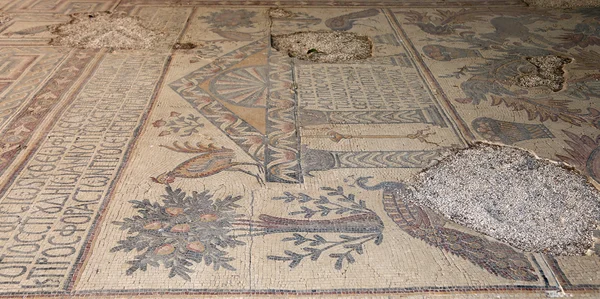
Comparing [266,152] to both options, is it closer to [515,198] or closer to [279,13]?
[515,198]

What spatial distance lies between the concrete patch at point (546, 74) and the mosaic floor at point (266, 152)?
7 centimetres

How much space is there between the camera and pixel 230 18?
175 inches

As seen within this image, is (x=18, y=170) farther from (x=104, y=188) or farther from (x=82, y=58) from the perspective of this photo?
(x=82, y=58)

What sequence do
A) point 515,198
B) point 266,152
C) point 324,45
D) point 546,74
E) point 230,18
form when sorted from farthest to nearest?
1. point 230,18
2. point 324,45
3. point 546,74
4. point 266,152
5. point 515,198

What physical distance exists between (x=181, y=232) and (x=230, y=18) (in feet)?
9.22

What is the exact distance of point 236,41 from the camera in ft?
12.9

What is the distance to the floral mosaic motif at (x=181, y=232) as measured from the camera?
1.87 metres

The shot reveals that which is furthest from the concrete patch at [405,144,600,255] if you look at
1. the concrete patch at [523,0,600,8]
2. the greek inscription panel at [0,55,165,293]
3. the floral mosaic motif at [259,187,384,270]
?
the concrete patch at [523,0,600,8]

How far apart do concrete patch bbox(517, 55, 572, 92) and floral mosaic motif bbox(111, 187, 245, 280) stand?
2.08 meters

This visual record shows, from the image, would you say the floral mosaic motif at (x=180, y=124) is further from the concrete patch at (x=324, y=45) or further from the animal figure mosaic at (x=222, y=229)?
the concrete patch at (x=324, y=45)

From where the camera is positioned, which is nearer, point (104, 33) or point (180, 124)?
point (180, 124)

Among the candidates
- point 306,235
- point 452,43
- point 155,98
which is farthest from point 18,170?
point 452,43

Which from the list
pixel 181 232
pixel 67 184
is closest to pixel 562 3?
pixel 181 232

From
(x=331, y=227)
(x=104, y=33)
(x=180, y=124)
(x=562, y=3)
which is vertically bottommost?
(x=562, y=3)
